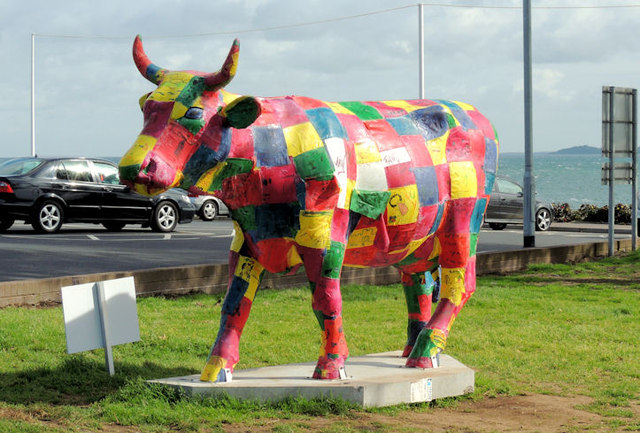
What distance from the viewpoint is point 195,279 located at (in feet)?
39.2

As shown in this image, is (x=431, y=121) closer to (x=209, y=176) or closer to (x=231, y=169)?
(x=231, y=169)

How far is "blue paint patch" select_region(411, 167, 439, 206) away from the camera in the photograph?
6.95m

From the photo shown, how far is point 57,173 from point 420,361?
13.9 meters

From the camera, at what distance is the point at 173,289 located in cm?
1170

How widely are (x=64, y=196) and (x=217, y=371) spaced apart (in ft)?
44.5

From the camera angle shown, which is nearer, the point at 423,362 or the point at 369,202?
the point at 369,202

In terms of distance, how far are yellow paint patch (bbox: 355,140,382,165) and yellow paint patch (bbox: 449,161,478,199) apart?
736 mm

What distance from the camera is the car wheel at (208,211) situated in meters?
28.1

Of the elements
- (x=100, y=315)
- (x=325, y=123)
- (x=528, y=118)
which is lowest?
(x=100, y=315)

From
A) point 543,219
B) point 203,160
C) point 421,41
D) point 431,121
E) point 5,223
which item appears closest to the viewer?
point 203,160

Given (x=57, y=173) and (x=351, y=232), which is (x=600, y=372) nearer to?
(x=351, y=232)

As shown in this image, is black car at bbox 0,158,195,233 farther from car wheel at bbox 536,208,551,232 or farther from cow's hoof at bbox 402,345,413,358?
cow's hoof at bbox 402,345,413,358

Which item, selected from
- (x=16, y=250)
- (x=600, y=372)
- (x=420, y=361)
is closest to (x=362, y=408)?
(x=420, y=361)

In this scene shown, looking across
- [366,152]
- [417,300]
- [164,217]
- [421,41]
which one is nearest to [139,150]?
[366,152]
